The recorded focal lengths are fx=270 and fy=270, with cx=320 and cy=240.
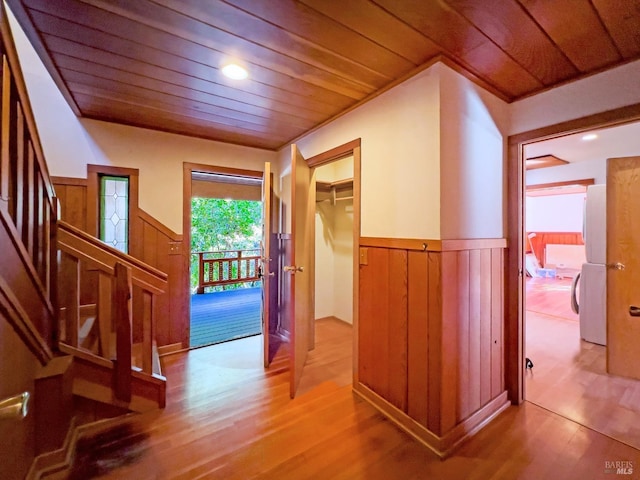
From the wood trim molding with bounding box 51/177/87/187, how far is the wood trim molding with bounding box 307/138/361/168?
6.68 feet

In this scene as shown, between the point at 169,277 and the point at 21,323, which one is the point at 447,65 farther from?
the point at 169,277

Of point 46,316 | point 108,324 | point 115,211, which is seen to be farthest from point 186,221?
point 46,316

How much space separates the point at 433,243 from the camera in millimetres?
1524

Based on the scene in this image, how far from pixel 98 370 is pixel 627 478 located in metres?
2.96

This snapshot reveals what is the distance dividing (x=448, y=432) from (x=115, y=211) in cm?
325

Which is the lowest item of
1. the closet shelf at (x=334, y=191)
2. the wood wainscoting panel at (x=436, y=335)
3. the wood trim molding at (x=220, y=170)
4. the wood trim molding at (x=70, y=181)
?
the wood wainscoting panel at (x=436, y=335)

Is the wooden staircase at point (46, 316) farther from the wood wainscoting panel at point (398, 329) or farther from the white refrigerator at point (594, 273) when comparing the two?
the white refrigerator at point (594, 273)

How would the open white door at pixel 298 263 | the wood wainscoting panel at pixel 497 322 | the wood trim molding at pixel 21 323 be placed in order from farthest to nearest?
1. the open white door at pixel 298 263
2. the wood wainscoting panel at pixel 497 322
3. the wood trim molding at pixel 21 323

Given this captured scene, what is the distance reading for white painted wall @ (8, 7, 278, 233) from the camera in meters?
2.23

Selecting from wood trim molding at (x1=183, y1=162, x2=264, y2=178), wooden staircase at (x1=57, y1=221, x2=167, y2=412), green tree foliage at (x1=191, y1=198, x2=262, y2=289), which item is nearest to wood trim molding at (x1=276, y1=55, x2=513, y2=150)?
wood trim molding at (x1=183, y1=162, x2=264, y2=178)

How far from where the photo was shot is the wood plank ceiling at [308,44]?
1.17m

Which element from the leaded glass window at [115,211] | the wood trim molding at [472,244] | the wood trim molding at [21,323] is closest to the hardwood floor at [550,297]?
the wood trim molding at [472,244]

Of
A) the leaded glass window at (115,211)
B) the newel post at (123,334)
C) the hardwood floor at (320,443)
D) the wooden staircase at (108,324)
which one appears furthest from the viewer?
the leaded glass window at (115,211)

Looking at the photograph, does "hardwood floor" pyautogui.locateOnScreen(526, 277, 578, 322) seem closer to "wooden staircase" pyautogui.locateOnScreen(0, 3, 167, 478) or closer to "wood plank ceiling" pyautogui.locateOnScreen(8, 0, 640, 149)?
"wood plank ceiling" pyautogui.locateOnScreen(8, 0, 640, 149)
